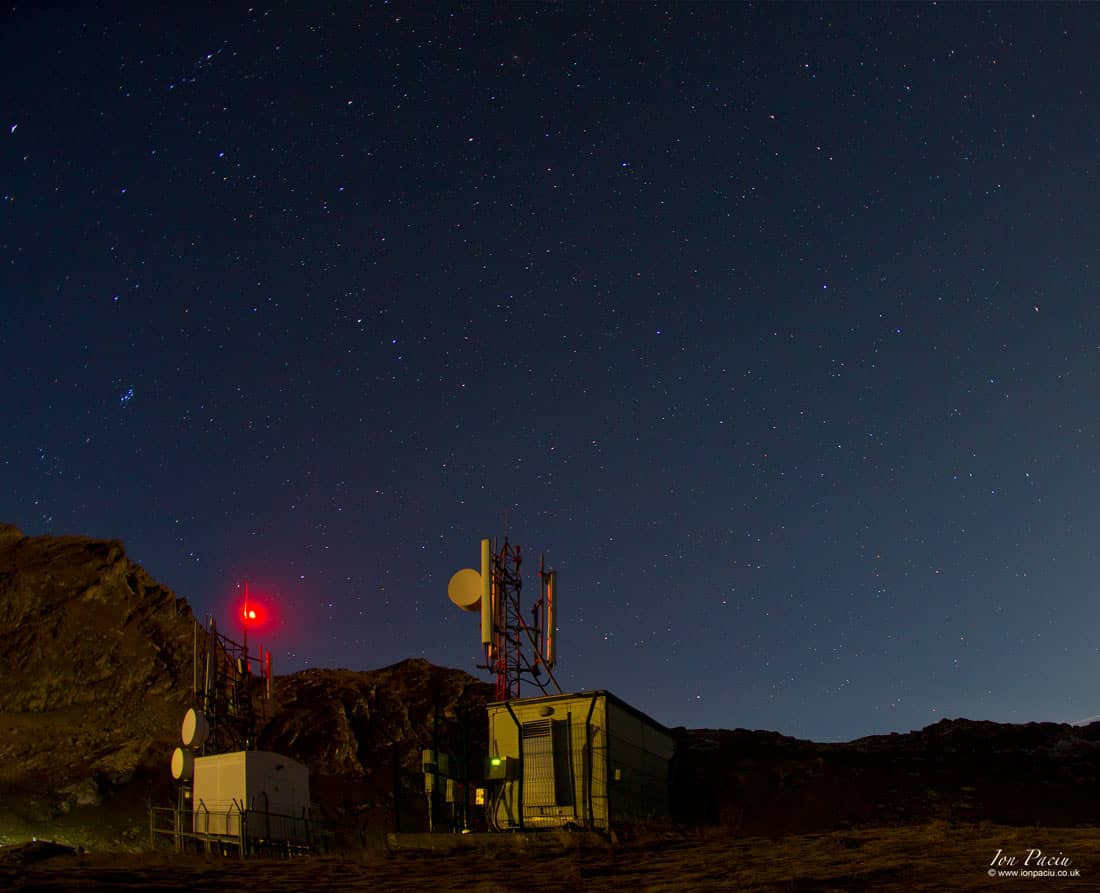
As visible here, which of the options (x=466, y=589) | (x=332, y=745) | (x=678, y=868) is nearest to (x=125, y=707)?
(x=332, y=745)

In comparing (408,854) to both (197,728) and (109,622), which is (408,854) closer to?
(197,728)

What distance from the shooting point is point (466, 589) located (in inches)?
1000

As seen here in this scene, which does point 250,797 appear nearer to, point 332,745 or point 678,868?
point 678,868

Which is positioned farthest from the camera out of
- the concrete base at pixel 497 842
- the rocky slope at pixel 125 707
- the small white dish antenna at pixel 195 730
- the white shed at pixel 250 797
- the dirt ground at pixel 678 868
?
the rocky slope at pixel 125 707

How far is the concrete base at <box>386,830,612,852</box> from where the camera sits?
1676 centimetres

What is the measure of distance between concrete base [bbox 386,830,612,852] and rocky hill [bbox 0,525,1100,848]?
714 cm

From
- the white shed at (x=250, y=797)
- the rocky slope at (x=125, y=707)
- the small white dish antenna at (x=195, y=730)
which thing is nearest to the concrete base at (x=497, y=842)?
the white shed at (x=250, y=797)

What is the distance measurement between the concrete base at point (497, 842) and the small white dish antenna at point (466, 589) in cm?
822

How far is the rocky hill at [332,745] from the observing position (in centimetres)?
3953

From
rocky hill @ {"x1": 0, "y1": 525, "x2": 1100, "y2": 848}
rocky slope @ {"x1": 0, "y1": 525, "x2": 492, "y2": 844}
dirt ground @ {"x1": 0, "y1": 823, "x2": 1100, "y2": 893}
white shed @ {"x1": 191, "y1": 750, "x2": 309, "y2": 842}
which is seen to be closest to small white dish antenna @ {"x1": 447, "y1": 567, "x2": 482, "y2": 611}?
rocky hill @ {"x1": 0, "y1": 525, "x2": 1100, "y2": 848}

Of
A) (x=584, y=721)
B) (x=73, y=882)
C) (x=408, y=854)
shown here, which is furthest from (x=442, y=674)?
(x=73, y=882)

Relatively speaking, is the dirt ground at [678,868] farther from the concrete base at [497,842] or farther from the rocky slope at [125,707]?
the rocky slope at [125,707]

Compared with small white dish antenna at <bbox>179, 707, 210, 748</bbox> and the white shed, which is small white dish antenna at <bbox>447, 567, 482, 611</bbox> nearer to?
the white shed

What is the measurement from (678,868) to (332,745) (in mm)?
38756
